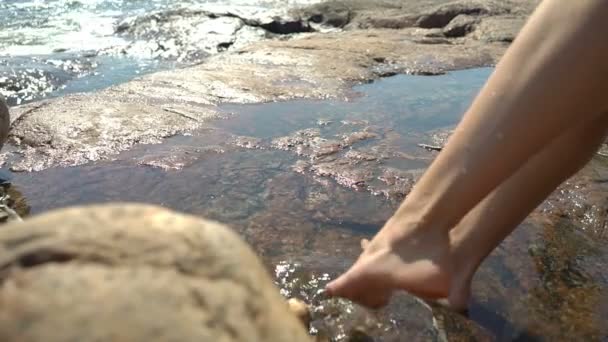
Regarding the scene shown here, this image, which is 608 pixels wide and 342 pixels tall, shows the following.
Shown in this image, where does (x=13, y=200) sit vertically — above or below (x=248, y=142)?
above

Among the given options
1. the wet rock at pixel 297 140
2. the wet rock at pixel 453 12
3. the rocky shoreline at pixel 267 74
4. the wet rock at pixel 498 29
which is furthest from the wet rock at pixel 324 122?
the wet rock at pixel 453 12

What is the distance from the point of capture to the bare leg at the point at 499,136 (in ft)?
4.72

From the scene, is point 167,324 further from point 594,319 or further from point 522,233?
point 522,233

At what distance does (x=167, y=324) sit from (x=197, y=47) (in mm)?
7585

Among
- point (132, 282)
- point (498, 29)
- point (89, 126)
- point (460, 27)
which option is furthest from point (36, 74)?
point (132, 282)

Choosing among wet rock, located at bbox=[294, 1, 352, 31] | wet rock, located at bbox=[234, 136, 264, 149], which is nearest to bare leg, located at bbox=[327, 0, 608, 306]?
wet rock, located at bbox=[234, 136, 264, 149]

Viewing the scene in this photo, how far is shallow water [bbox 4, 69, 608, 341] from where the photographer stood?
173 cm

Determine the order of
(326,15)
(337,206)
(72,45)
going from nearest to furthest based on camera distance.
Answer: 1. (337,206)
2. (72,45)
3. (326,15)

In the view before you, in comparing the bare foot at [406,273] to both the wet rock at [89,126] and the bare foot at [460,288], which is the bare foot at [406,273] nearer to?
the bare foot at [460,288]

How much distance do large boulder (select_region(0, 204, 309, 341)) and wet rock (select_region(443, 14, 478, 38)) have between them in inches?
279

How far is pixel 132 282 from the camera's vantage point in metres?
0.79

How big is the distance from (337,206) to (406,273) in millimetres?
889

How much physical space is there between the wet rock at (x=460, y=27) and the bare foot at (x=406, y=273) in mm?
6246

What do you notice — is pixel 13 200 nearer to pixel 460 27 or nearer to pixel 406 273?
pixel 406 273
